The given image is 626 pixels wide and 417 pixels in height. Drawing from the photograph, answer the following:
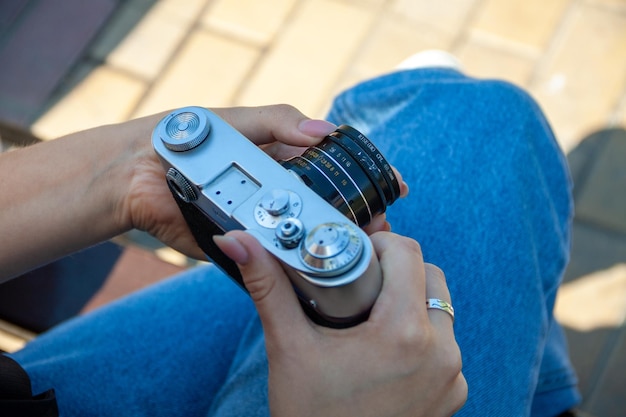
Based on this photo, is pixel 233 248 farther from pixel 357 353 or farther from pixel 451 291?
pixel 451 291

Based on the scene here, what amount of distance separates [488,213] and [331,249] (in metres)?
0.30

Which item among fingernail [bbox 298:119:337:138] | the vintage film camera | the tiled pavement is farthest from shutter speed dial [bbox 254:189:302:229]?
the tiled pavement

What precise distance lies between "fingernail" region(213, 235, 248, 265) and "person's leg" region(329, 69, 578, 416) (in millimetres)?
274

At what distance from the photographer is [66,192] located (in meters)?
0.79

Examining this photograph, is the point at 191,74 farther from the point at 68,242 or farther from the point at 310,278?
the point at 310,278

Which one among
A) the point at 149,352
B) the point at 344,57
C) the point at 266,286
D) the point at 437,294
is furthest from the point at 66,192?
the point at 344,57

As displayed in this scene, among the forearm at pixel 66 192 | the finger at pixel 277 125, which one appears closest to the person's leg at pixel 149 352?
the forearm at pixel 66 192

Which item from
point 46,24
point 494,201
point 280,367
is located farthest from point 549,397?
point 46,24

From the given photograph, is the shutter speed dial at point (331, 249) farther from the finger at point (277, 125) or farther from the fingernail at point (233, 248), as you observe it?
the finger at point (277, 125)

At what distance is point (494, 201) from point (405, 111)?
174 millimetres

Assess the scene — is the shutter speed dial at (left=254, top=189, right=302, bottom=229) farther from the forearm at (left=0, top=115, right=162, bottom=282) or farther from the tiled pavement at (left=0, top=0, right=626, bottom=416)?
the tiled pavement at (left=0, top=0, right=626, bottom=416)

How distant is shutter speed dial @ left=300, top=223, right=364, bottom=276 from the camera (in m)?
0.59

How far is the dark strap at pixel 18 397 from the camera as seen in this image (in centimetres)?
66

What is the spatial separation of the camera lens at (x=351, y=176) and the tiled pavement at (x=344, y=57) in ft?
2.82
